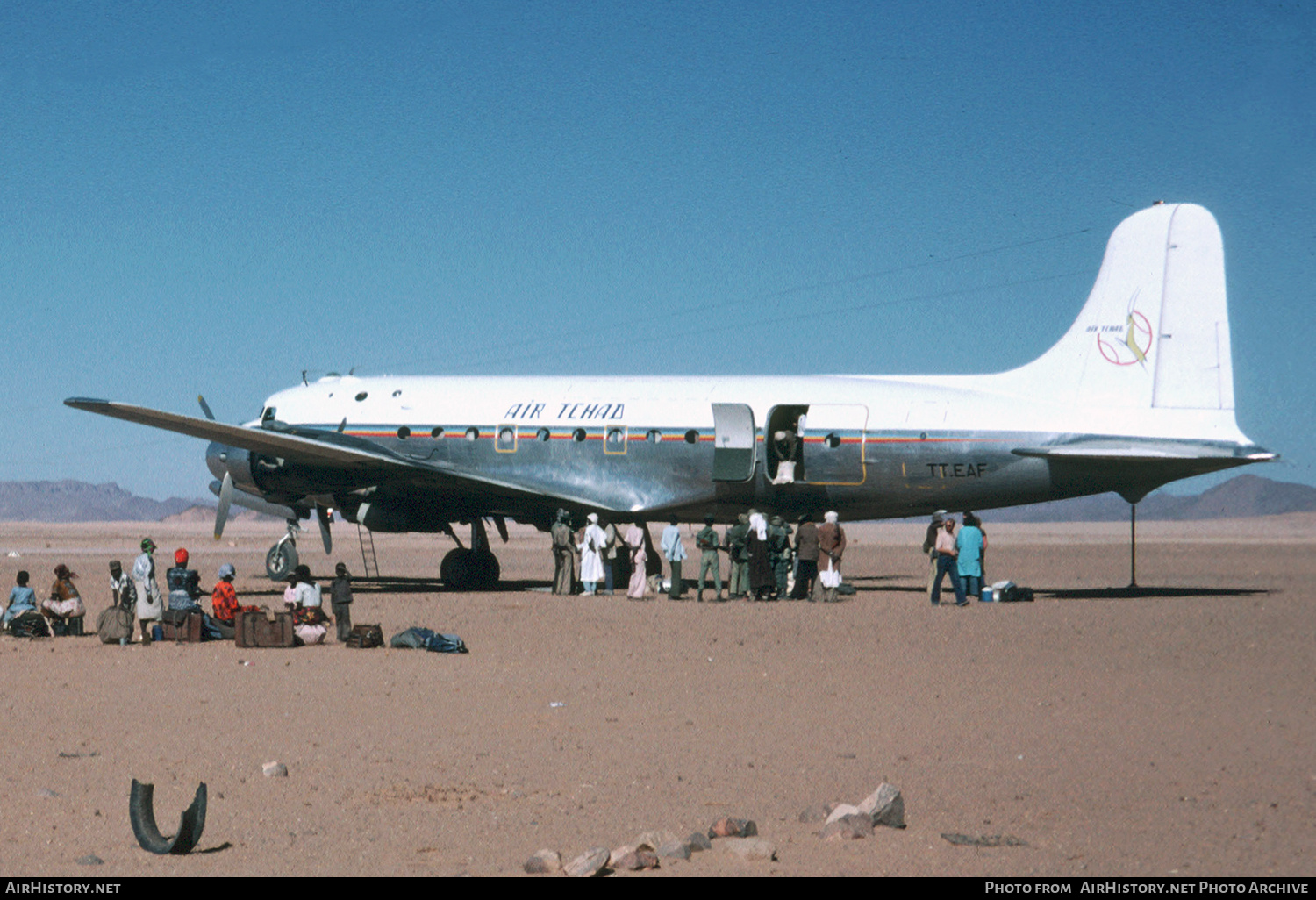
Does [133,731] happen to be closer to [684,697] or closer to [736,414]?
[684,697]

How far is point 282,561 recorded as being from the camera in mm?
30516

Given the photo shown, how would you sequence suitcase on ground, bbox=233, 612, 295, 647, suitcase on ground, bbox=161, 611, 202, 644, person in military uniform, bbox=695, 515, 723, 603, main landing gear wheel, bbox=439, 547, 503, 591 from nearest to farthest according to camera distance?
suitcase on ground, bbox=233, 612, 295, 647, suitcase on ground, bbox=161, 611, 202, 644, person in military uniform, bbox=695, 515, 723, 603, main landing gear wheel, bbox=439, 547, 503, 591

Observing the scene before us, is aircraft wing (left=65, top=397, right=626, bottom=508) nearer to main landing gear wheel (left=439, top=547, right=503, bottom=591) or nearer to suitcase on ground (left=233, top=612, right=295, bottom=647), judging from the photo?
main landing gear wheel (left=439, top=547, right=503, bottom=591)

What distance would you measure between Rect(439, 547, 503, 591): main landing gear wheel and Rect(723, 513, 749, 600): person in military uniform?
5597mm

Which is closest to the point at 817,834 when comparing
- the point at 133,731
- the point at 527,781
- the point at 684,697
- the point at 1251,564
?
the point at 527,781

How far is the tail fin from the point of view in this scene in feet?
80.5

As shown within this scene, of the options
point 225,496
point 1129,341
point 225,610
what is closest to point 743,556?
point 1129,341

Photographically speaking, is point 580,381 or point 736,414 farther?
point 580,381

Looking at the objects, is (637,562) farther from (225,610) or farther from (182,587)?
(182,587)

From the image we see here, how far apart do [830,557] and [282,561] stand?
13.4 m

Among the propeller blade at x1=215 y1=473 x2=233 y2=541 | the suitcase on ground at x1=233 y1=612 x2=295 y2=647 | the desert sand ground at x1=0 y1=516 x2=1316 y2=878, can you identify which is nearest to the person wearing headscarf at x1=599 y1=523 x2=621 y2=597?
the desert sand ground at x1=0 y1=516 x2=1316 y2=878

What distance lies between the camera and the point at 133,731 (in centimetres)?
1136

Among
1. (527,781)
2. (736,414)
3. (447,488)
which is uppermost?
(736,414)

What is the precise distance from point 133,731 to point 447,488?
1587 centimetres
